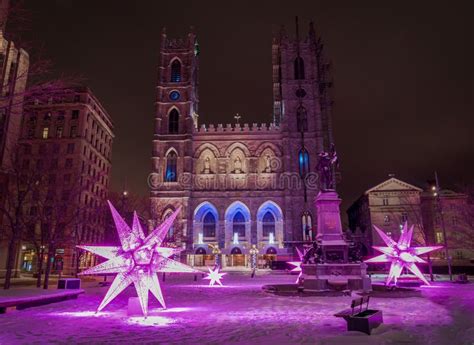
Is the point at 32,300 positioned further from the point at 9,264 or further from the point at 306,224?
the point at 306,224

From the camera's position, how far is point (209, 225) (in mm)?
58094

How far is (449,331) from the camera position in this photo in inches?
316

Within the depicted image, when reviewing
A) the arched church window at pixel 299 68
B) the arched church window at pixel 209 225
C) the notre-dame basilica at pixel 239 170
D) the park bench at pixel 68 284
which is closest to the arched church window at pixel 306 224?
the notre-dame basilica at pixel 239 170

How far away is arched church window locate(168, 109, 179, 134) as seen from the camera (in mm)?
60438

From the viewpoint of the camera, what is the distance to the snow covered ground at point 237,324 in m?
7.22

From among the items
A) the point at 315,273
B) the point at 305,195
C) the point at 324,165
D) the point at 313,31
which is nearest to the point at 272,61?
the point at 313,31

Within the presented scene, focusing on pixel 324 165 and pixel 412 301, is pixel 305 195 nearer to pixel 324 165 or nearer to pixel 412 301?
pixel 324 165

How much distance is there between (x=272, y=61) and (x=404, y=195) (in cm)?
3567

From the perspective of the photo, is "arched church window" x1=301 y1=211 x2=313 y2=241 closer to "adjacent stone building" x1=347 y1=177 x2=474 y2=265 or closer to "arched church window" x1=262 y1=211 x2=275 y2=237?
"arched church window" x1=262 y1=211 x2=275 y2=237

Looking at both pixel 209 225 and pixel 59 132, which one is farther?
pixel 209 225

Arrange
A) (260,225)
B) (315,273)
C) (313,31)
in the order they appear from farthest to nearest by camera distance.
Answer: (313,31)
(260,225)
(315,273)

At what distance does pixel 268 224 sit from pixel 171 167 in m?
18.3

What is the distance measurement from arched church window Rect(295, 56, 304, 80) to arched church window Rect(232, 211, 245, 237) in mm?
25916

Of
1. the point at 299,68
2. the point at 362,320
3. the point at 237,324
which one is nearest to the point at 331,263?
the point at 237,324
